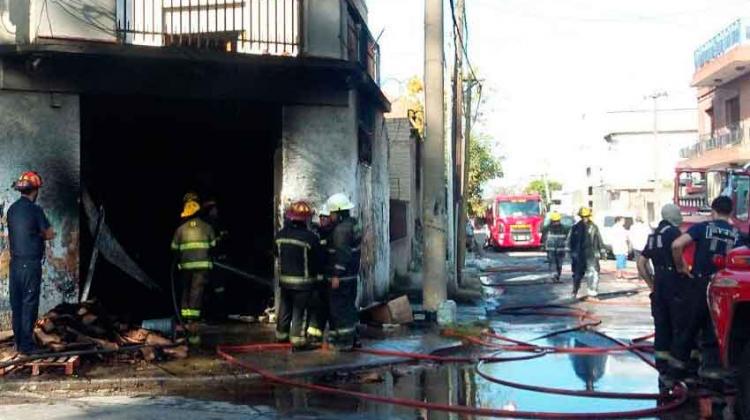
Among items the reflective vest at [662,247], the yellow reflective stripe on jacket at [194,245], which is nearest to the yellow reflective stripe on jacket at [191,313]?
the yellow reflective stripe on jacket at [194,245]

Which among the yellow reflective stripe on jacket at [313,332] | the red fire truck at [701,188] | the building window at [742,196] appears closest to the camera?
the yellow reflective stripe on jacket at [313,332]

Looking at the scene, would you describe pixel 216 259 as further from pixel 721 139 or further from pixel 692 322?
pixel 721 139

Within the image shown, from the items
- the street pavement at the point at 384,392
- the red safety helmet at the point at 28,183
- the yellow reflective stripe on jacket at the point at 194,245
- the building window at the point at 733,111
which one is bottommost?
the street pavement at the point at 384,392

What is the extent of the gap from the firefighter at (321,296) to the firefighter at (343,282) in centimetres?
9

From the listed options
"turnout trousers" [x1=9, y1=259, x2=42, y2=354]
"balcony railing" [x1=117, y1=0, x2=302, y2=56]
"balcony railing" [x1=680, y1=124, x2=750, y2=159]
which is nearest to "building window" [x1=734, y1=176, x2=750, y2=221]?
"balcony railing" [x1=117, y1=0, x2=302, y2=56]

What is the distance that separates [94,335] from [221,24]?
495cm

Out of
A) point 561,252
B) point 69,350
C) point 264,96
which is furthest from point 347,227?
point 561,252

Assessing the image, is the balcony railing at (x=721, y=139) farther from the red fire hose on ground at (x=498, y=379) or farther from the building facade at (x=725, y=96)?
the red fire hose on ground at (x=498, y=379)

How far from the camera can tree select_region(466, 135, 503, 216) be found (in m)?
47.2

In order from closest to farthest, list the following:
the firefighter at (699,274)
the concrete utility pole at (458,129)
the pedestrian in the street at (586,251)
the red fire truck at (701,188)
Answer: the firefighter at (699,274), the red fire truck at (701,188), the pedestrian in the street at (586,251), the concrete utility pole at (458,129)

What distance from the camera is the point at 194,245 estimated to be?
416 inches

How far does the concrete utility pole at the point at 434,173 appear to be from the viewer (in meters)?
12.6

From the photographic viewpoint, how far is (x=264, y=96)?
1188 cm

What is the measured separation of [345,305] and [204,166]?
4605 mm
